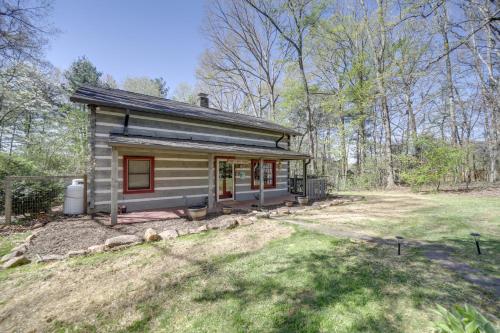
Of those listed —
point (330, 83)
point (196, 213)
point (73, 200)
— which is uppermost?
point (330, 83)

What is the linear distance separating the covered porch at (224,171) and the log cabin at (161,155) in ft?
0.10

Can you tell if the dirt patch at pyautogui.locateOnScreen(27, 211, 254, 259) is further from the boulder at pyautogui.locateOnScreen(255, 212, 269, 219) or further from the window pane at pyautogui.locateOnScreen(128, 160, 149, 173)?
the window pane at pyautogui.locateOnScreen(128, 160, 149, 173)

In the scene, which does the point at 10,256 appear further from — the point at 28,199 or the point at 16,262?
the point at 28,199

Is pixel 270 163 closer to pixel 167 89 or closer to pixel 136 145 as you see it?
pixel 136 145

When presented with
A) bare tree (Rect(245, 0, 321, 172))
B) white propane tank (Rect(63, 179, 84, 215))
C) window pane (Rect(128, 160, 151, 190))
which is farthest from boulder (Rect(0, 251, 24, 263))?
bare tree (Rect(245, 0, 321, 172))

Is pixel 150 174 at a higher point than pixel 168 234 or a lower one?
higher

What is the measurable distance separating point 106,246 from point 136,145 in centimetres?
298

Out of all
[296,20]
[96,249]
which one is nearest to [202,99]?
[296,20]

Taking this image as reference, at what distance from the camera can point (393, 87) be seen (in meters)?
17.3

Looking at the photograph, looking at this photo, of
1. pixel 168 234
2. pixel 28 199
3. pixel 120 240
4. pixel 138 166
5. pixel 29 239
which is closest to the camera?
pixel 120 240

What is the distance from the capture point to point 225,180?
1105cm

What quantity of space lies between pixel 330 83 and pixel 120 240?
22.5 metres

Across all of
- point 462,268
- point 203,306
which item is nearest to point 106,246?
point 203,306

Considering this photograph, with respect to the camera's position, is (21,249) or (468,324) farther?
(21,249)
